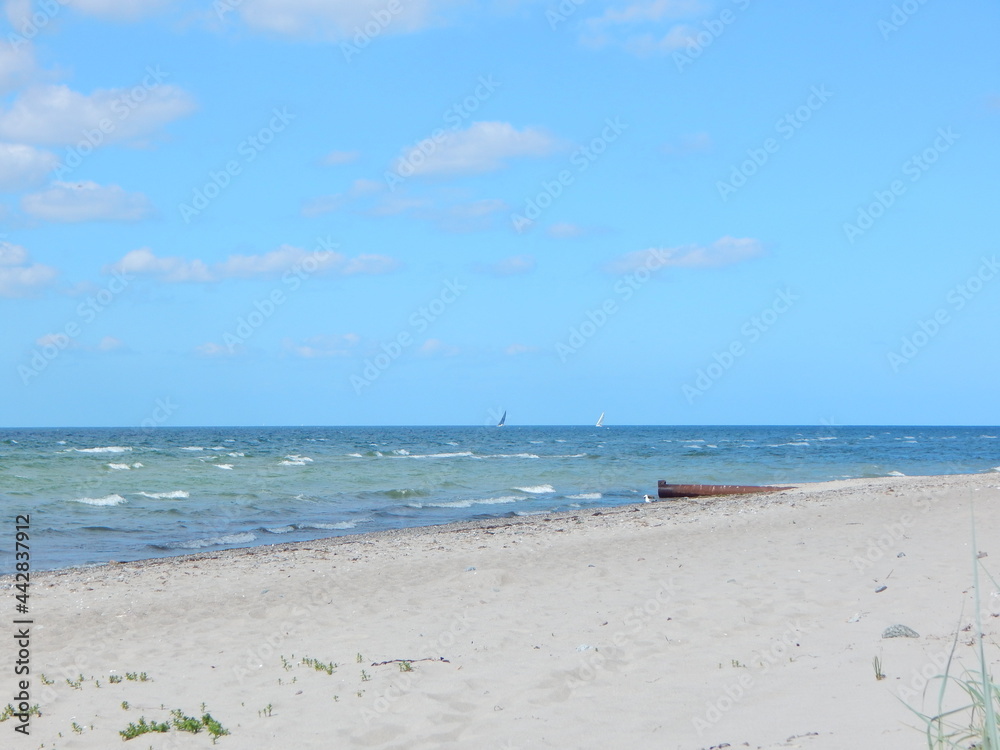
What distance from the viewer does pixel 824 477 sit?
1366 inches

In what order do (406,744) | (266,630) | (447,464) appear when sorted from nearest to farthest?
(406,744)
(266,630)
(447,464)

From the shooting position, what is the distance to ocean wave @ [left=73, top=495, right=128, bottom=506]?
23.0m

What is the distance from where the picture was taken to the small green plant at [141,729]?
505 centimetres

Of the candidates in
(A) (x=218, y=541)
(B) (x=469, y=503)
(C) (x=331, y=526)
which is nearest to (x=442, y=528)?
(C) (x=331, y=526)

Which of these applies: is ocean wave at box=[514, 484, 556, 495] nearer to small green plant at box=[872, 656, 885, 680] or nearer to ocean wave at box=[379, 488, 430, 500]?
ocean wave at box=[379, 488, 430, 500]

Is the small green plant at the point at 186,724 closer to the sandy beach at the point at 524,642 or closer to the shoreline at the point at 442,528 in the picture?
the sandy beach at the point at 524,642

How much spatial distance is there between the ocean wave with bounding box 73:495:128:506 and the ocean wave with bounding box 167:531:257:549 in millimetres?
7020

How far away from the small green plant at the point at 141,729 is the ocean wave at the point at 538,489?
75.3 ft

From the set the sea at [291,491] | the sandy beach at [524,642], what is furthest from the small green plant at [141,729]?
the sea at [291,491]

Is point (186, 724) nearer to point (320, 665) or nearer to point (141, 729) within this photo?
point (141, 729)

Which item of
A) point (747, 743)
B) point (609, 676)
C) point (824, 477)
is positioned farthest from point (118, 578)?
point (824, 477)

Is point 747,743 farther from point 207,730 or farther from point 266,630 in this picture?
point 266,630

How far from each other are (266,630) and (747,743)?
17.5 feet

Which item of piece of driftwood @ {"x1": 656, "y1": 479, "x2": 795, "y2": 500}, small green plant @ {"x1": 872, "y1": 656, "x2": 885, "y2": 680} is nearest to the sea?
piece of driftwood @ {"x1": 656, "y1": 479, "x2": 795, "y2": 500}
